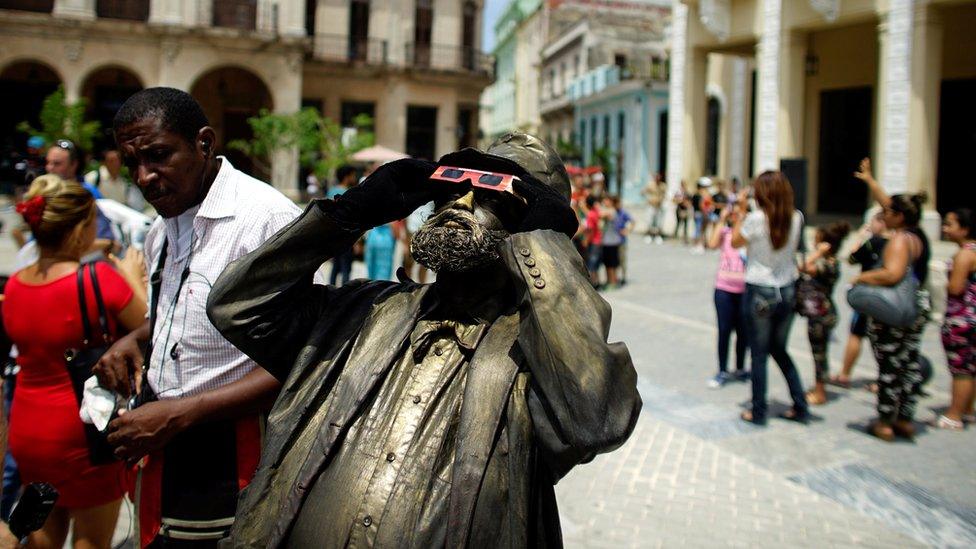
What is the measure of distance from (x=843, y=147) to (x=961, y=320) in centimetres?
1901

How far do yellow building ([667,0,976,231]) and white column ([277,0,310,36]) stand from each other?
619 inches

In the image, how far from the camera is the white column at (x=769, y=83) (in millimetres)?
19000

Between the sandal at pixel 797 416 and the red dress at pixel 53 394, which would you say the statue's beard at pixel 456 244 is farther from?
the sandal at pixel 797 416

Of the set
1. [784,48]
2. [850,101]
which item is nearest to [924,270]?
[784,48]

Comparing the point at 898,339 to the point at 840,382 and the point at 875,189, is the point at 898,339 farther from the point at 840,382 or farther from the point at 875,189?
the point at 840,382

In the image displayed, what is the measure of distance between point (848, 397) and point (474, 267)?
6.00 metres

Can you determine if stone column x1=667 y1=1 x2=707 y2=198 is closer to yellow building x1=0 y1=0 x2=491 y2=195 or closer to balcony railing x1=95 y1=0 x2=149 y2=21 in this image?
yellow building x1=0 y1=0 x2=491 y2=195

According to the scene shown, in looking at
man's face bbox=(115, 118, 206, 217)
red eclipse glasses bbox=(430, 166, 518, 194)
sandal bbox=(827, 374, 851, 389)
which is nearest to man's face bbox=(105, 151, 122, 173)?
man's face bbox=(115, 118, 206, 217)

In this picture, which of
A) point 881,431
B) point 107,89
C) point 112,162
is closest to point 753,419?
point 881,431

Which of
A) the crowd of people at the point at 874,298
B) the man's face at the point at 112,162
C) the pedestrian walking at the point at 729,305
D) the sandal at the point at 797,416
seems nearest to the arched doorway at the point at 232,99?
the man's face at the point at 112,162

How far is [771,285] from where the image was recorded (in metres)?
6.07

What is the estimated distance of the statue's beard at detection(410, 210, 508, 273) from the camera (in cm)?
190

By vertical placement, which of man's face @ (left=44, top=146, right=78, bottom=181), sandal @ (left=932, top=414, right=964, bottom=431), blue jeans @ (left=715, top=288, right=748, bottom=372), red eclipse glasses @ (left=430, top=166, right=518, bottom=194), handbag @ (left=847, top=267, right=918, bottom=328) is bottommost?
sandal @ (left=932, top=414, right=964, bottom=431)

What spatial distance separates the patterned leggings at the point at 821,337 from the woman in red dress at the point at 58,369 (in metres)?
5.35
